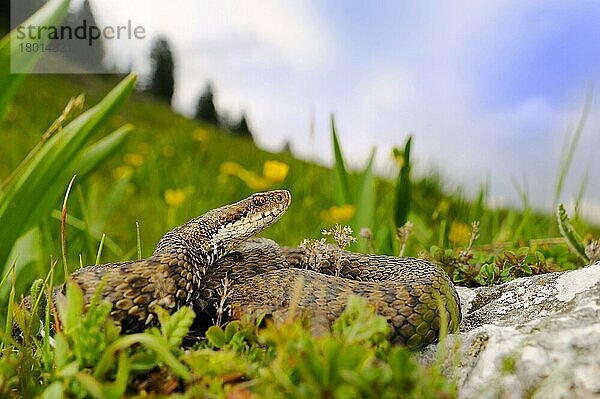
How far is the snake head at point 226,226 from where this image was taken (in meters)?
2.48

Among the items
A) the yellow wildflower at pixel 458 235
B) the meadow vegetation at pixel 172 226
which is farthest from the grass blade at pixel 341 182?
the yellow wildflower at pixel 458 235

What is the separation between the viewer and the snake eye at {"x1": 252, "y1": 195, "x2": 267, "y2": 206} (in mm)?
2668

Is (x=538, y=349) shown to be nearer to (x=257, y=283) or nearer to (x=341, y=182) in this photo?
(x=257, y=283)

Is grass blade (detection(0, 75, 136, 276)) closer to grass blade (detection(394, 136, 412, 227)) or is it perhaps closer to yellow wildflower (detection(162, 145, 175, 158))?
grass blade (detection(394, 136, 412, 227))

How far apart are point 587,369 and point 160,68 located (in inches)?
1945

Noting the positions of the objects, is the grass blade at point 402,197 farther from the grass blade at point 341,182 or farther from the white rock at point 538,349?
the white rock at point 538,349

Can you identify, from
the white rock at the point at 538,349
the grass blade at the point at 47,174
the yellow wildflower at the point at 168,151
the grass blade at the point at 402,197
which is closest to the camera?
A: the white rock at the point at 538,349

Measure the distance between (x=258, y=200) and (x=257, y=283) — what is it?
425mm

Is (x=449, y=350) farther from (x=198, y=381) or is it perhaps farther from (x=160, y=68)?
(x=160, y=68)

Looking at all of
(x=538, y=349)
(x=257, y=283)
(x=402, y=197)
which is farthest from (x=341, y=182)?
(x=538, y=349)

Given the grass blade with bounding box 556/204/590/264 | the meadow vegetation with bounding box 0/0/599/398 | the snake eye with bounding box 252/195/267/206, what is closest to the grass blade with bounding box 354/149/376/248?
the meadow vegetation with bounding box 0/0/599/398

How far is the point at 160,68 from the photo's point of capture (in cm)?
4869

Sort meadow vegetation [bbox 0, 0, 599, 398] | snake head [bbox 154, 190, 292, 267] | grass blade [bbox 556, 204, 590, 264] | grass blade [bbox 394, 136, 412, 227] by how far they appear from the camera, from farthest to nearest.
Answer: grass blade [bbox 394, 136, 412, 227], grass blade [bbox 556, 204, 590, 264], snake head [bbox 154, 190, 292, 267], meadow vegetation [bbox 0, 0, 599, 398]

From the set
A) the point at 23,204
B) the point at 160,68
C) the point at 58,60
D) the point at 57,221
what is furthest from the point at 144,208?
the point at 160,68
